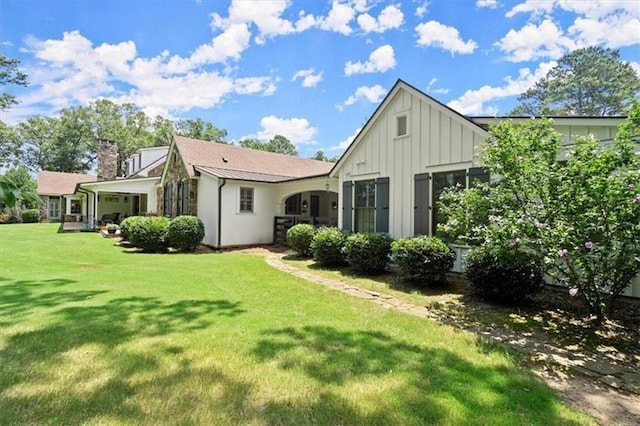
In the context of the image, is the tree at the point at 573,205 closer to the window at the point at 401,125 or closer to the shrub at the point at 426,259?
the shrub at the point at 426,259

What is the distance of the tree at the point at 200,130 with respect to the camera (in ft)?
144

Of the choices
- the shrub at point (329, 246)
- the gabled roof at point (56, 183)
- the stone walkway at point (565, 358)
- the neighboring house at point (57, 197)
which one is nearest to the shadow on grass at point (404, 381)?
the stone walkway at point (565, 358)

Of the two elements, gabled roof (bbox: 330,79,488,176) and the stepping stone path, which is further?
gabled roof (bbox: 330,79,488,176)

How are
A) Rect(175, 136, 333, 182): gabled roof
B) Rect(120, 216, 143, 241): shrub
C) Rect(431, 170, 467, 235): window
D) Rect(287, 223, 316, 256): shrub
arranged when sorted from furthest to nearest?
Rect(175, 136, 333, 182): gabled roof
Rect(120, 216, 143, 241): shrub
Rect(287, 223, 316, 256): shrub
Rect(431, 170, 467, 235): window

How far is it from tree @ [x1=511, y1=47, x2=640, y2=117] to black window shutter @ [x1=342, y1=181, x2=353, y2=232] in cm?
2416

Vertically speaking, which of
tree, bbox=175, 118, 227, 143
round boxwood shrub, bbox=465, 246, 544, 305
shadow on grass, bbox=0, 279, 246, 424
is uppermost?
tree, bbox=175, 118, 227, 143

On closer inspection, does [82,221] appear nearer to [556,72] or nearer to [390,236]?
[390,236]

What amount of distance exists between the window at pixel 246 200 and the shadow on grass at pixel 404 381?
10.7m

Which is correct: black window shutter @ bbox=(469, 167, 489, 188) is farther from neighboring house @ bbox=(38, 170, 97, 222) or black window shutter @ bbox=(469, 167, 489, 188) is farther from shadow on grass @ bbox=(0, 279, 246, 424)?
neighboring house @ bbox=(38, 170, 97, 222)

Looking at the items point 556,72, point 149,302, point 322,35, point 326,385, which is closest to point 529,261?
point 326,385

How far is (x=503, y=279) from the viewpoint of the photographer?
6098mm

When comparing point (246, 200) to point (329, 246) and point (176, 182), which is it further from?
point (329, 246)

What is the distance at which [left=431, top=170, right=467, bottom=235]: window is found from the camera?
816 centimetres

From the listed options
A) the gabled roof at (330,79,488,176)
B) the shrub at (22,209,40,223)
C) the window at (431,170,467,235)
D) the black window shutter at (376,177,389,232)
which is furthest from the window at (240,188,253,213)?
the shrub at (22,209,40,223)
